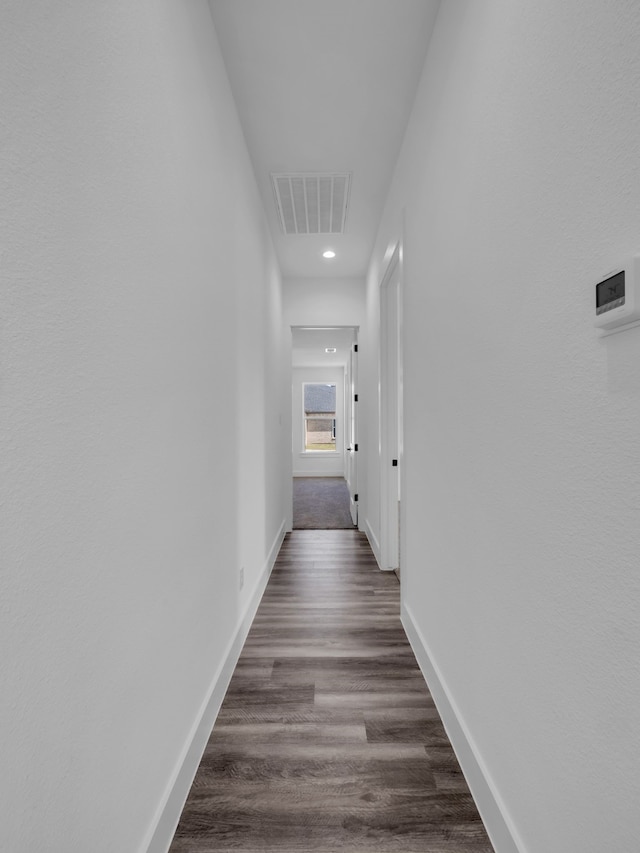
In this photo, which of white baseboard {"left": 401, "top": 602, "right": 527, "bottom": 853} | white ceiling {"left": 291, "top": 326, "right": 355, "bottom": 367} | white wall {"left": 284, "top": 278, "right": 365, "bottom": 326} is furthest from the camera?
white ceiling {"left": 291, "top": 326, "right": 355, "bottom": 367}

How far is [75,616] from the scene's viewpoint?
81cm

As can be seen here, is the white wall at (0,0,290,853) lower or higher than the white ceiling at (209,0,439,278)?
lower

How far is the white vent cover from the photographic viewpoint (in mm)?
2942

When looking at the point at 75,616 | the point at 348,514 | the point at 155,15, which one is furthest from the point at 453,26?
the point at 348,514

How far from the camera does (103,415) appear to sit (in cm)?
92

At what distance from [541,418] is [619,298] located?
12.8 inches

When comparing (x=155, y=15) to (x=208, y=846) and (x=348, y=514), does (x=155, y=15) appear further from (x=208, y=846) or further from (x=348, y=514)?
(x=348, y=514)

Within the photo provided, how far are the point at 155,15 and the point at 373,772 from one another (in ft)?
7.51

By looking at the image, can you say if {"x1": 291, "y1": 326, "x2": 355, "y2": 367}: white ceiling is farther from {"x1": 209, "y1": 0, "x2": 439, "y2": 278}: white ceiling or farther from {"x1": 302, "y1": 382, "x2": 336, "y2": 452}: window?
{"x1": 209, "y1": 0, "x2": 439, "y2": 278}: white ceiling

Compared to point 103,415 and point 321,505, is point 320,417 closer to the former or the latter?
point 321,505

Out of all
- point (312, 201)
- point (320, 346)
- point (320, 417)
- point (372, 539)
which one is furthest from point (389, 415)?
point (320, 417)

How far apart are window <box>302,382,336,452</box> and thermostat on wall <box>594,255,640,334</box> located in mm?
9837

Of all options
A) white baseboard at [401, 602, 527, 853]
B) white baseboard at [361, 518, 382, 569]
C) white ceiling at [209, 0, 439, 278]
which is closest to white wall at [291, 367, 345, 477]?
white baseboard at [361, 518, 382, 569]

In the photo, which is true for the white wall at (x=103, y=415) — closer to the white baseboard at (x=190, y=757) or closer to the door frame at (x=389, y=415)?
the white baseboard at (x=190, y=757)
